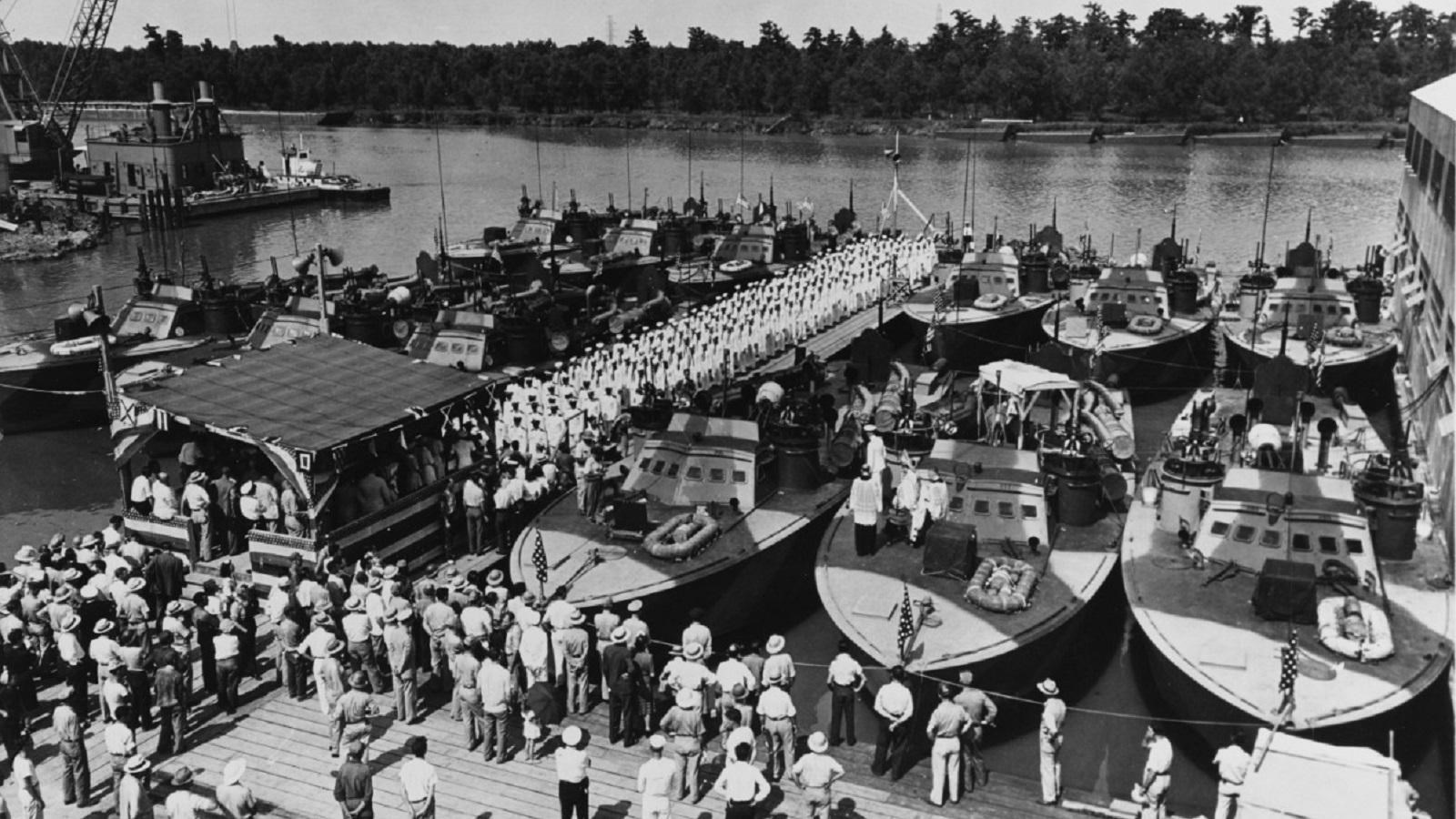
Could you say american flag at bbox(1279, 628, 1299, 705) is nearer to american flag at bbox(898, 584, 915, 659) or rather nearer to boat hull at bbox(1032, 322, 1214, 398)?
american flag at bbox(898, 584, 915, 659)

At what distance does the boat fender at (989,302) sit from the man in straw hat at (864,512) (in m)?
19.8

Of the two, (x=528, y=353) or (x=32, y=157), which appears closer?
(x=528, y=353)

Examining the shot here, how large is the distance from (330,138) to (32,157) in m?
67.1

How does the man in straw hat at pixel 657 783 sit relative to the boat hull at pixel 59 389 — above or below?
above

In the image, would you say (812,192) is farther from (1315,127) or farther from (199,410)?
(199,410)

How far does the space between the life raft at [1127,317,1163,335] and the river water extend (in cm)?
229

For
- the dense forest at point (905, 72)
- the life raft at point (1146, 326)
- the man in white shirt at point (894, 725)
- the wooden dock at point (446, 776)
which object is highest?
the dense forest at point (905, 72)

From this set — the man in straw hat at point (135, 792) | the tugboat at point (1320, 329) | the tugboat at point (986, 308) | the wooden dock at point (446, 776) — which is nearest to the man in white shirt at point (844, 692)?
the wooden dock at point (446, 776)

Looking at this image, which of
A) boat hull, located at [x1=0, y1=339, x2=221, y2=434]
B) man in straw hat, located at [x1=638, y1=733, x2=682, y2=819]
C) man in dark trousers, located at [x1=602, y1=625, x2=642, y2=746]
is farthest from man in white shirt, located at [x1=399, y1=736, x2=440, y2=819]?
boat hull, located at [x1=0, y1=339, x2=221, y2=434]

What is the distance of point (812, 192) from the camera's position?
3661 inches

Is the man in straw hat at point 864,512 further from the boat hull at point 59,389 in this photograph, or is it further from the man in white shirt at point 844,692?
the boat hull at point 59,389

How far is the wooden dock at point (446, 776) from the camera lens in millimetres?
14648

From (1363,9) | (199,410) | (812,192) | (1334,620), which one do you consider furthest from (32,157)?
(1363,9)

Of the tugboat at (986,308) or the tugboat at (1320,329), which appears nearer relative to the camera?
the tugboat at (1320,329)
